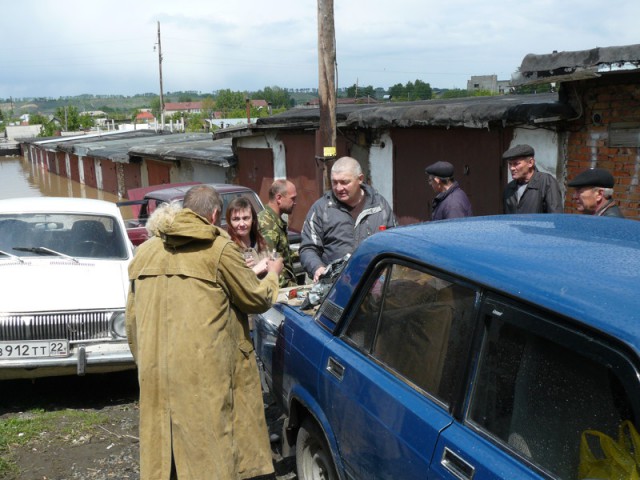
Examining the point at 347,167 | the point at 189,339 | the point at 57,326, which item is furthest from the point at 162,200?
the point at 189,339

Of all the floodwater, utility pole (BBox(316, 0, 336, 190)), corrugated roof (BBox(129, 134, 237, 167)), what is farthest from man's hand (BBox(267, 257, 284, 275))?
the floodwater

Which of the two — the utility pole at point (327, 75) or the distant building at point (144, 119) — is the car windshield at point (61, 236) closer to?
the utility pole at point (327, 75)

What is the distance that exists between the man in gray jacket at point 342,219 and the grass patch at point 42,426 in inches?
83.2

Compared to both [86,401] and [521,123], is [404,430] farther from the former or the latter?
[521,123]

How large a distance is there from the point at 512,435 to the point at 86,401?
15.1ft

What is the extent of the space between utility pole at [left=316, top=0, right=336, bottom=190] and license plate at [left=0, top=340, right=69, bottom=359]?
4.75 m

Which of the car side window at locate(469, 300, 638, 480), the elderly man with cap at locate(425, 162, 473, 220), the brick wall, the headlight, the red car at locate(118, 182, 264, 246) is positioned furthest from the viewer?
the red car at locate(118, 182, 264, 246)

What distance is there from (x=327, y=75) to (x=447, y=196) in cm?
384

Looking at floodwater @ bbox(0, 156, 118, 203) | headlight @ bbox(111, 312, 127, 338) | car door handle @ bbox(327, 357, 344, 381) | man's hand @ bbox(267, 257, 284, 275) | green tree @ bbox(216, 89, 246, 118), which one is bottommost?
floodwater @ bbox(0, 156, 118, 203)

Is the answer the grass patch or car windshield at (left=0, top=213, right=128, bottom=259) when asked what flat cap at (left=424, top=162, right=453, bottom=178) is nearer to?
car windshield at (left=0, top=213, right=128, bottom=259)

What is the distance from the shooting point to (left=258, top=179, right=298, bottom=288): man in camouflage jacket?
5.23 m

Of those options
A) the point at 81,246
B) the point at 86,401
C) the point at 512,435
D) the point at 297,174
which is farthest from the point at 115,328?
the point at 297,174

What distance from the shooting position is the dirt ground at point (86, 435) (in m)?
4.43

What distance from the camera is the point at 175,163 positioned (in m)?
22.5
